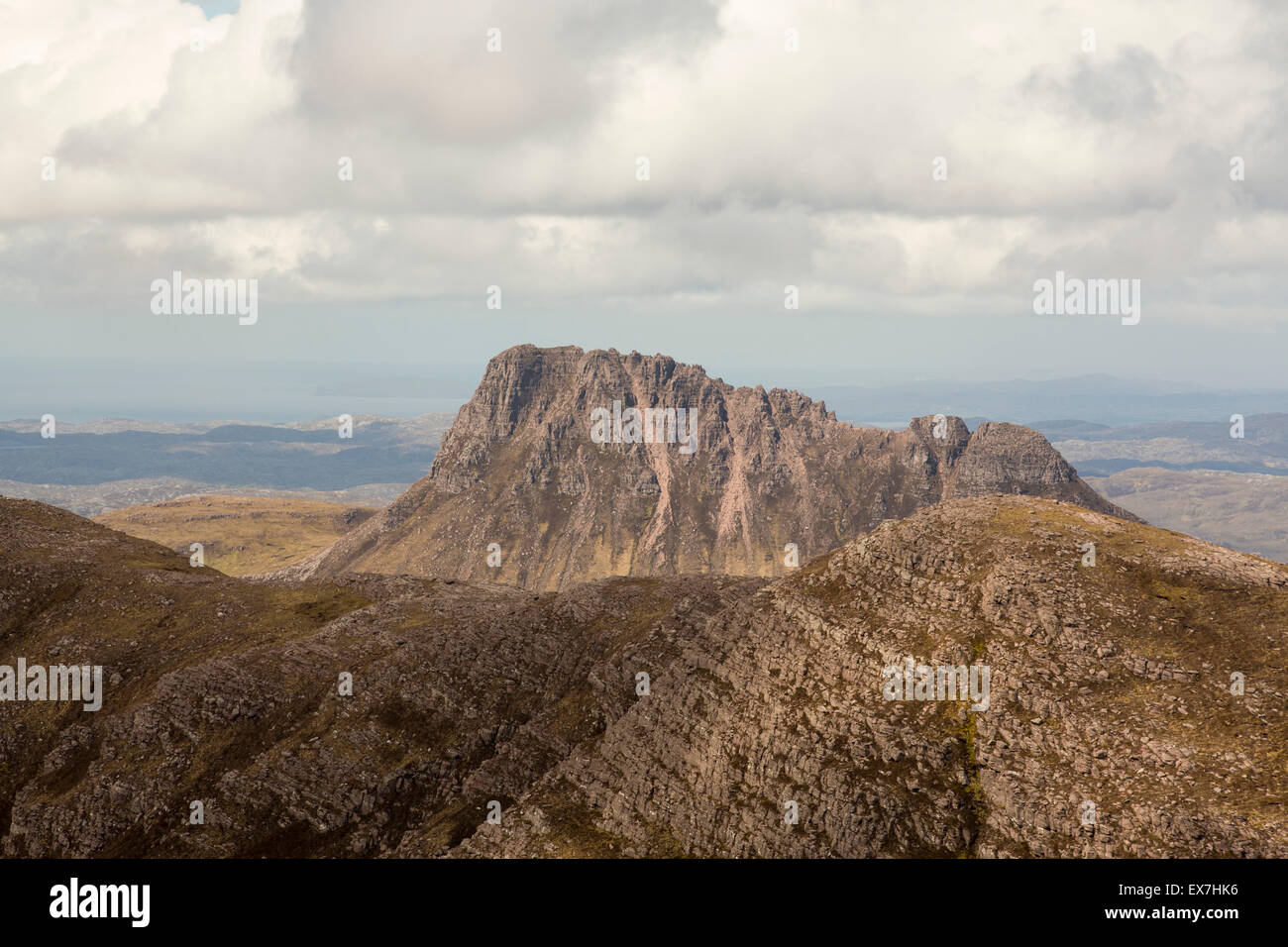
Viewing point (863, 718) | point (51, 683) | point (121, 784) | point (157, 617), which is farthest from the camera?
point (157, 617)

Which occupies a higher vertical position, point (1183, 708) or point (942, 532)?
point (942, 532)

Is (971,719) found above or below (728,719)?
above

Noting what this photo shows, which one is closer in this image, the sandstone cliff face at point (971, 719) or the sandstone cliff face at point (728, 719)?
the sandstone cliff face at point (971, 719)

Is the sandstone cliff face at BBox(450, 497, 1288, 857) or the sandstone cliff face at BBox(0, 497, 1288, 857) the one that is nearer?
the sandstone cliff face at BBox(450, 497, 1288, 857)

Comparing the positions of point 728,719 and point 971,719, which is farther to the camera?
point 728,719
